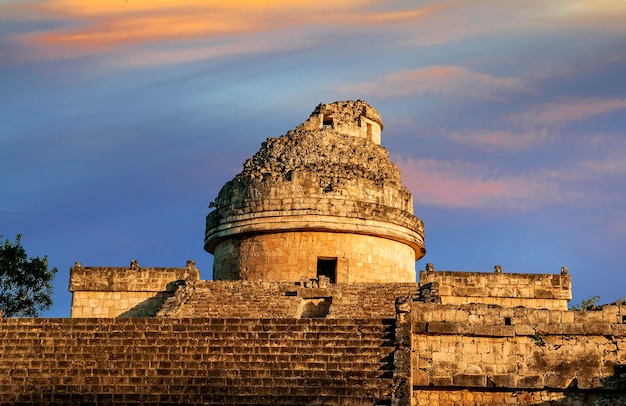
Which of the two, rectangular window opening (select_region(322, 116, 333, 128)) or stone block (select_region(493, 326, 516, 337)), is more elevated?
rectangular window opening (select_region(322, 116, 333, 128))

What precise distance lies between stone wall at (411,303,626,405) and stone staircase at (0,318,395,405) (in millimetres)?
1005

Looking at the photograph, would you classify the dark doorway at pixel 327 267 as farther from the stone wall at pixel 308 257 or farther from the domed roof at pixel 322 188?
the domed roof at pixel 322 188

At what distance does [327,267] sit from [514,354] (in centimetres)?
823

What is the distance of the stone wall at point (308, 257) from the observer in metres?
26.0

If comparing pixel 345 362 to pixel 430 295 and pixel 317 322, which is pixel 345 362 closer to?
pixel 317 322

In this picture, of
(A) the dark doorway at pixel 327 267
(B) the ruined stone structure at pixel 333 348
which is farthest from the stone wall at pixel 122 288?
(A) the dark doorway at pixel 327 267

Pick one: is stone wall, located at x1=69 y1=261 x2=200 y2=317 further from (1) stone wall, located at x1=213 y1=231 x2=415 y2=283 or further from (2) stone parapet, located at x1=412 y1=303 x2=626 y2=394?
(2) stone parapet, located at x1=412 y1=303 x2=626 y2=394

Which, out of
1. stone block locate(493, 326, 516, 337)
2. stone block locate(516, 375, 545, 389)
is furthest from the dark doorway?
stone block locate(516, 375, 545, 389)

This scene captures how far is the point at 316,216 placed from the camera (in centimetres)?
2633

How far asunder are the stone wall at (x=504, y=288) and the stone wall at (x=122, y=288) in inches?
260

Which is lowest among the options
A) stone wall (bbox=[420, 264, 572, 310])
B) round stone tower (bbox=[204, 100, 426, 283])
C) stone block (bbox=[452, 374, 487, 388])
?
stone block (bbox=[452, 374, 487, 388])

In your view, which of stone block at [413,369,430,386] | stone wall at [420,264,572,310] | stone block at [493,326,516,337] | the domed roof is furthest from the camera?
the domed roof

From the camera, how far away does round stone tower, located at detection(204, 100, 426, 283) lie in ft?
86.3

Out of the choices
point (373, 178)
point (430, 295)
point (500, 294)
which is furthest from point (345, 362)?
point (373, 178)
